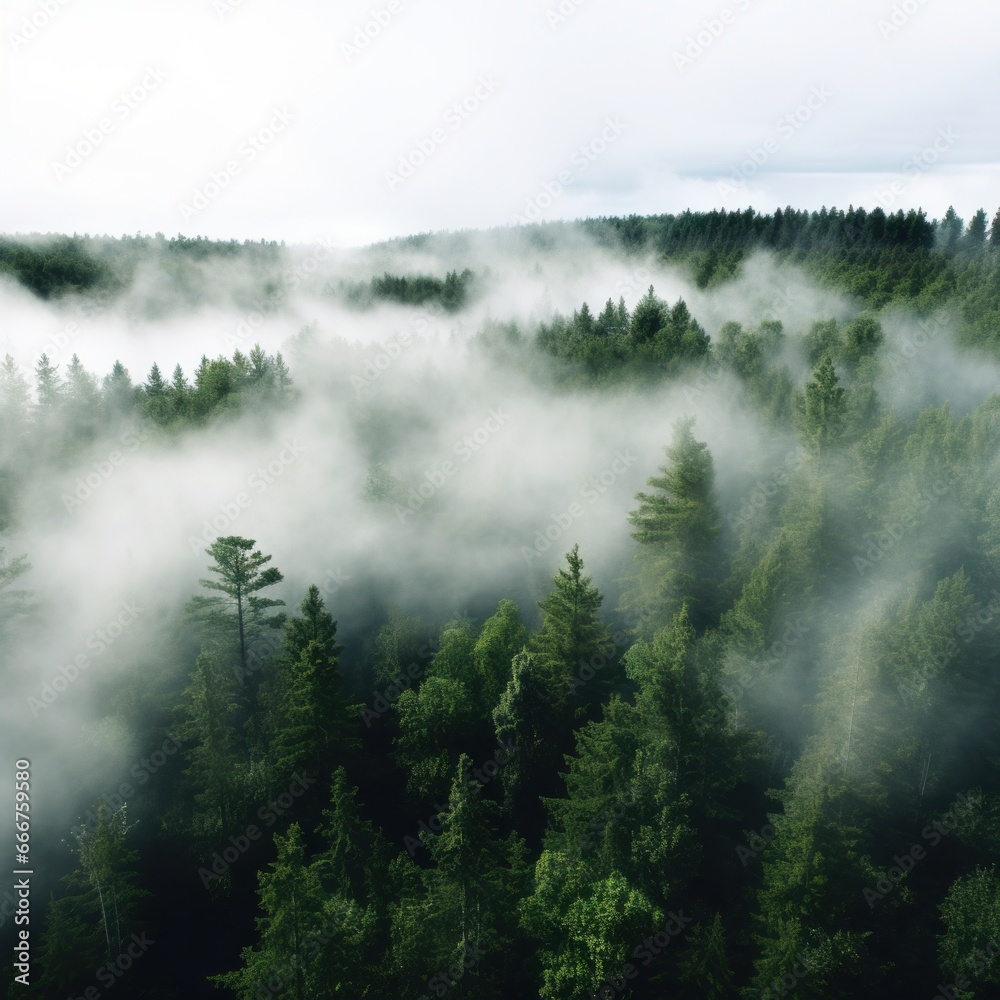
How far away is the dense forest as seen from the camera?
28984mm

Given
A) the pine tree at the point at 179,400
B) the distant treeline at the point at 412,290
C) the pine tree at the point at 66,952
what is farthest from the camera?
the distant treeline at the point at 412,290

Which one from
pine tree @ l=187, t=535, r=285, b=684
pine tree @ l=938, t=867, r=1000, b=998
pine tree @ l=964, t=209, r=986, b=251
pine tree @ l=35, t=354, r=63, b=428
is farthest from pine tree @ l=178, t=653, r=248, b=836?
pine tree @ l=964, t=209, r=986, b=251

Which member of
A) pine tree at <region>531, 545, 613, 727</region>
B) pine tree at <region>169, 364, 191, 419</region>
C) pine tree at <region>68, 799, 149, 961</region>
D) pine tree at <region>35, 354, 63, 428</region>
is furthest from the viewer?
pine tree at <region>169, 364, 191, 419</region>

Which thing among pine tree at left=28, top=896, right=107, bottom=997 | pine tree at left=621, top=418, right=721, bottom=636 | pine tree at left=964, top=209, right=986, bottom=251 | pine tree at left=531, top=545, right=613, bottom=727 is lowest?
pine tree at left=28, top=896, right=107, bottom=997

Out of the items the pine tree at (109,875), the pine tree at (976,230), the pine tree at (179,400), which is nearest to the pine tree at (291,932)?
the pine tree at (109,875)

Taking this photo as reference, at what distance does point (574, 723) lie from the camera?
46.3 metres

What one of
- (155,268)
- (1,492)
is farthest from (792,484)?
(155,268)

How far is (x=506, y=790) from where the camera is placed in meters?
41.8

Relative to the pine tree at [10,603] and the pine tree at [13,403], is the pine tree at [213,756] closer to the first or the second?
the pine tree at [10,603]

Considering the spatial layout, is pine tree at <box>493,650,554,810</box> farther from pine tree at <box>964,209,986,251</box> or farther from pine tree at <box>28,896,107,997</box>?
pine tree at <box>964,209,986,251</box>

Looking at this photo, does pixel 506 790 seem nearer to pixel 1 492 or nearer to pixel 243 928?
pixel 243 928

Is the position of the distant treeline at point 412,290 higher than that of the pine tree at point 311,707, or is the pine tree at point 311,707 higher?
the distant treeline at point 412,290

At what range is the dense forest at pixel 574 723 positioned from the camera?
2898cm

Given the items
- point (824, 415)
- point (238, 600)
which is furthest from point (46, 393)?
point (824, 415)
